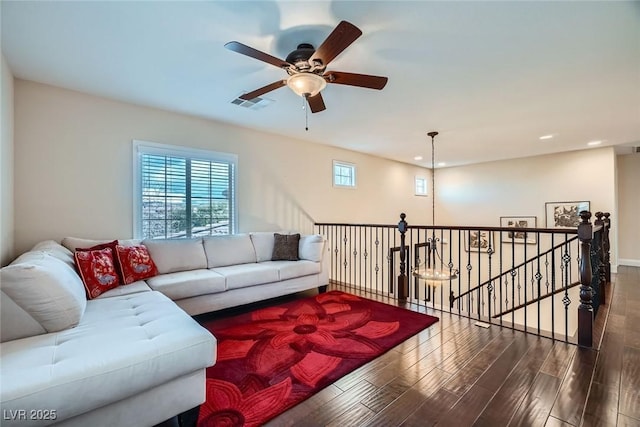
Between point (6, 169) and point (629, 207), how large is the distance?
10460mm

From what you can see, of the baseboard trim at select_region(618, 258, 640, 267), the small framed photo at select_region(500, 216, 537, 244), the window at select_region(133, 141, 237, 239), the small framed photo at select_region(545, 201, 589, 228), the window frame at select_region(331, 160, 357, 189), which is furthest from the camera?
the small framed photo at select_region(500, 216, 537, 244)

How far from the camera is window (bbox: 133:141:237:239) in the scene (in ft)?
11.8

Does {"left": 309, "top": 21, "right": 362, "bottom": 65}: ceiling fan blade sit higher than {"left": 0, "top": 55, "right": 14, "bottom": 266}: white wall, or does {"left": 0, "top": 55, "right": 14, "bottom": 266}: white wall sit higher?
{"left": 309, "top": 21, "right": 362, "bottom": 65}: ceiling fan blade

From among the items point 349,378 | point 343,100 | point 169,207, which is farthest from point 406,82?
point 169,207

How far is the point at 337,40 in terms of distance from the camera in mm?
1775

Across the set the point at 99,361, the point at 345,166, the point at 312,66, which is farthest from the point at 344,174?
the point at 99,361

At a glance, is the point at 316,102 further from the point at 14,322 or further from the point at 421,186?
the point at 421,186

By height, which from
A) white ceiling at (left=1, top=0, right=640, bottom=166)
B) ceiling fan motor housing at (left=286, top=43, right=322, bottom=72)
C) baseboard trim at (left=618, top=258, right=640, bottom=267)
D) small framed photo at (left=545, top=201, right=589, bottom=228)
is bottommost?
baseboard trim at (left=618, top=258, right=640, bottom=267)

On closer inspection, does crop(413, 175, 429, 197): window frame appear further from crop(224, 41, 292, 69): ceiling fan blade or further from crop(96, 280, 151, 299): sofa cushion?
crop(96, 280, 151, 299): sofa cushion

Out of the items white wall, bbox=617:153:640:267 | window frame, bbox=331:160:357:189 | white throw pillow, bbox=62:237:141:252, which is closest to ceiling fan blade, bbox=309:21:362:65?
white throw pillow, bbox=62:237:141:252

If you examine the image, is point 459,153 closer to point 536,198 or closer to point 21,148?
point 536,198

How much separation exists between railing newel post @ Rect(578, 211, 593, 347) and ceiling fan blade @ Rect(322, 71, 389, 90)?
198 cm

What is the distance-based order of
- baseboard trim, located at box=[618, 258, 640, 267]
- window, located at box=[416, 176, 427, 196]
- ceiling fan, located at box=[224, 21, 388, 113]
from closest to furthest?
ceiling fan, located at box=[224, 21, 388, 113], baseboard trim, located at box=[618, 258, 640, 267], window, located at box=[416, 176, 427, 196]

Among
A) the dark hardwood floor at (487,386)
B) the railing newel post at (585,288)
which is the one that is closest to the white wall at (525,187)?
the dark hardwood floor at (487,386)
